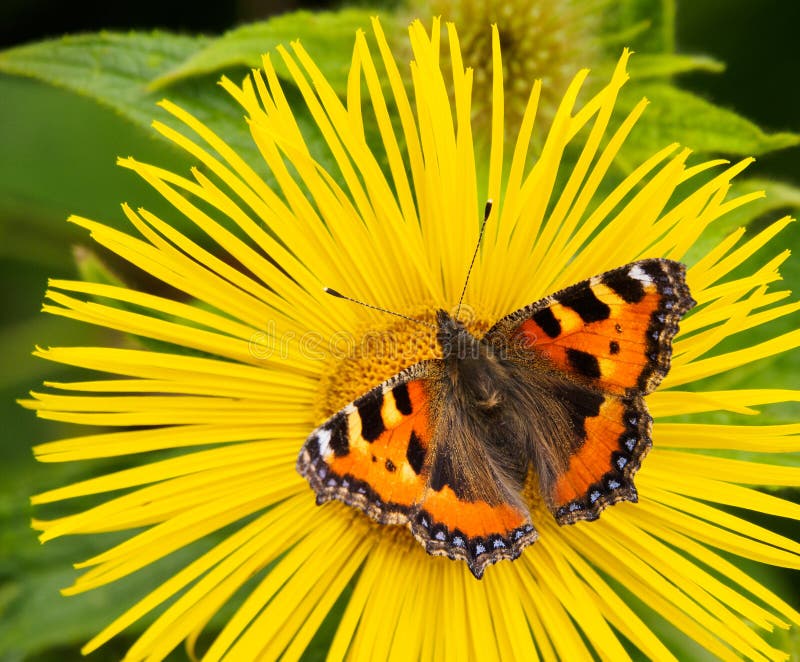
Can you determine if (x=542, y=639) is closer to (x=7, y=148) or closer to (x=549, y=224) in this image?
(x=549, y=224)

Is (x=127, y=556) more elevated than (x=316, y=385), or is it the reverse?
(x=316, y=385)

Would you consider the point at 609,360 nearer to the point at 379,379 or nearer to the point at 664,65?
the point at 379,379

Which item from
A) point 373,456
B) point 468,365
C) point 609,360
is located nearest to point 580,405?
point 609,360

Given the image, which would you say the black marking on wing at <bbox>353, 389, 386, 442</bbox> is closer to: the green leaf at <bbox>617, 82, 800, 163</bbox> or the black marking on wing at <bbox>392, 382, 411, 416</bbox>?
the black marking on wing at <bbox>392, 382, 411, 416</bbox>

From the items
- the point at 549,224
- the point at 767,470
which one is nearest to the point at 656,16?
the point at 549,224

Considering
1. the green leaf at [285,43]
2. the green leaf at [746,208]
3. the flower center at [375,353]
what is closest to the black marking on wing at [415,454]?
the flower center at [375,353]

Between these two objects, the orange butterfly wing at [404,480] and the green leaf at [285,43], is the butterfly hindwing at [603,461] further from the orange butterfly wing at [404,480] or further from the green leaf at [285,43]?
the green leaf at [285,43]
